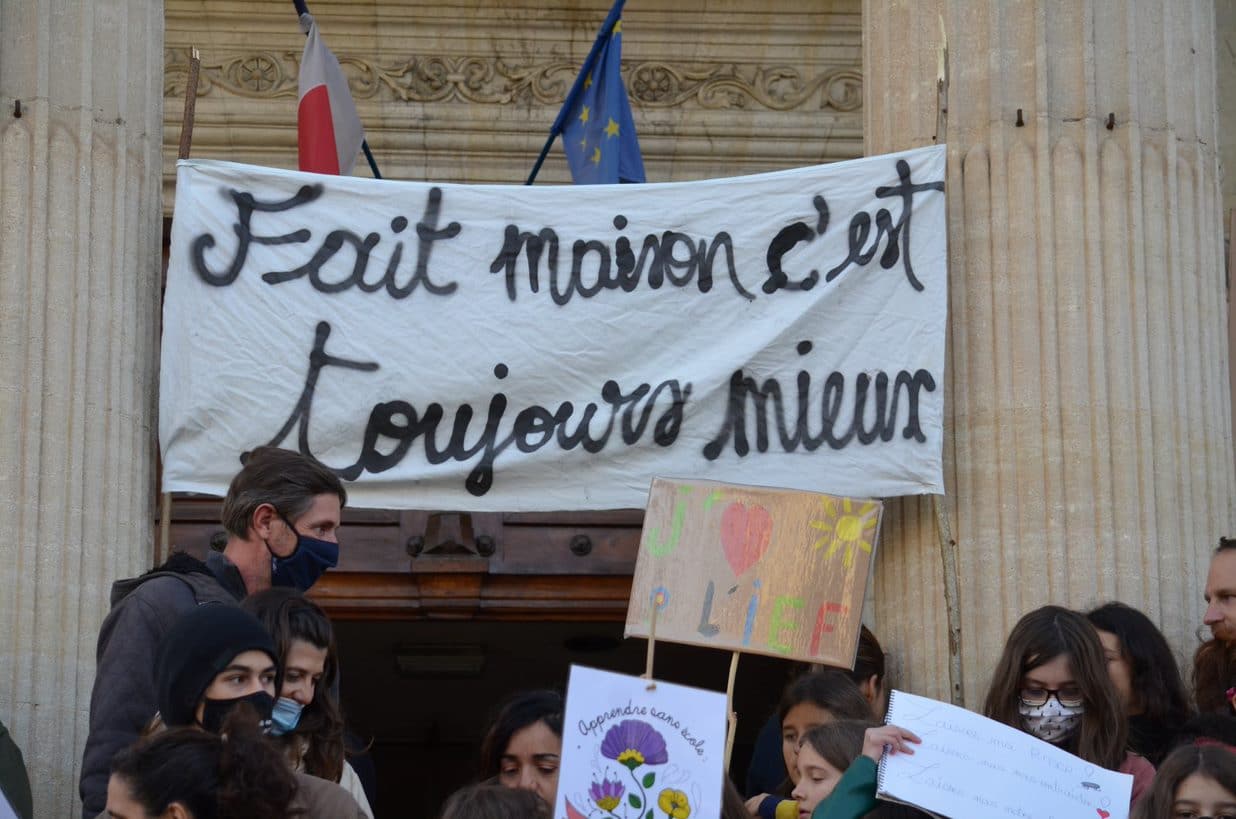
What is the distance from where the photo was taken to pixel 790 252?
815cm

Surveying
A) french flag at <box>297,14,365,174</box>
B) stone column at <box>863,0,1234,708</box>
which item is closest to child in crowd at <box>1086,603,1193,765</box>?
stone column at <box>863,0,1234,708</box>

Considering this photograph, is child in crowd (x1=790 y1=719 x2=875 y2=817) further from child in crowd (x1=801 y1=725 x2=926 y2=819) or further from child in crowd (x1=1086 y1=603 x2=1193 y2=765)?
child in crowd (x1=1086 y1=603 x2=1193 y2=765)

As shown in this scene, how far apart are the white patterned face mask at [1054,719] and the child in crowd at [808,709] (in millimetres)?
562

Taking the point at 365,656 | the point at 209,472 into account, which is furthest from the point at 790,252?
the point at 365,656

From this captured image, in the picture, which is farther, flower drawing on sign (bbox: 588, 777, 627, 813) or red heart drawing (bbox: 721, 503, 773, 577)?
red heart drawing (bbox: 721, 503, 773, 577)

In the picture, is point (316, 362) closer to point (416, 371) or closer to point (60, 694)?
point (416, 371)

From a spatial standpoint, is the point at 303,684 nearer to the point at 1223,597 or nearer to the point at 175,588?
the point at 175,588

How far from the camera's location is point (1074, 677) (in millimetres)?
6203

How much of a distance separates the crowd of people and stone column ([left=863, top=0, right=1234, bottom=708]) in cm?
87

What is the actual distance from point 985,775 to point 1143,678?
1435mm

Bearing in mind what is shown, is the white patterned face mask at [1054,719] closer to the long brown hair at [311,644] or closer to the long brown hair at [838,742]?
the long brown hair at [838,742]

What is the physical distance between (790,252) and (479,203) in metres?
1.15

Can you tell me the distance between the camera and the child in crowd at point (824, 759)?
582cm

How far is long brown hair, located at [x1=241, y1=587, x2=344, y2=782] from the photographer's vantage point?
19.0ft
